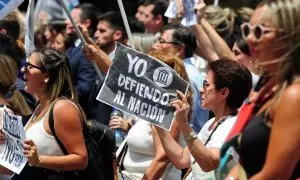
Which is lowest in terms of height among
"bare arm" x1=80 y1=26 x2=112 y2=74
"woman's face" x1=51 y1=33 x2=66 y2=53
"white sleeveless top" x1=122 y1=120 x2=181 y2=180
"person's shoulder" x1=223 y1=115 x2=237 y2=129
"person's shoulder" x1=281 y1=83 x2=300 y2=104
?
"woman's face" x1=51 y1=33 x2=66 y2=53

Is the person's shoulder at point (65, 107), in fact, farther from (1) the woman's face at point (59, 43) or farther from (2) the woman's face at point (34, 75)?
(1) the woman's face at point (59, 43)

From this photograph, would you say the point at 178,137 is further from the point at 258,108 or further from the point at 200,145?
the point at 258,108

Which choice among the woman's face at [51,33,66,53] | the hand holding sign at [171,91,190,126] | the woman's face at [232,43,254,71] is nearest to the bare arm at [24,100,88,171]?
the hand holding sign at [171,91,190,126]

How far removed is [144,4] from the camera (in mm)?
10695

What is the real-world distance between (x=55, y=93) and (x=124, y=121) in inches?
68.4

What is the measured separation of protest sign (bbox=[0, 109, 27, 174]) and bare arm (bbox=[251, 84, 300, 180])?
2.65m

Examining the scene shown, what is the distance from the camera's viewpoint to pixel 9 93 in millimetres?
6789

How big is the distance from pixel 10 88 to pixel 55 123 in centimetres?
86

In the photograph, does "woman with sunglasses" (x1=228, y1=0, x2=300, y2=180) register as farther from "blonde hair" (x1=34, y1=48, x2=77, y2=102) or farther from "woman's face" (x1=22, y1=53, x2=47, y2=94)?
"woman's face" (x1=22, y1=53, x2=47, y2=94)

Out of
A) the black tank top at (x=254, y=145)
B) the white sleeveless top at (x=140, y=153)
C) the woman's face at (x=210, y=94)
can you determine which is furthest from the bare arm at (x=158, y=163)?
the black tank top at (x=254, y=145)

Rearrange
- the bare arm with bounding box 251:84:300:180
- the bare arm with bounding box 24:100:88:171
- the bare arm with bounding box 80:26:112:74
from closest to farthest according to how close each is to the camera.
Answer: the bare arm with bounding box 251:84:300:180 → the bare arm with bounding box 24:100:88:171 → the bare arm with bounding box 80:26:112:74

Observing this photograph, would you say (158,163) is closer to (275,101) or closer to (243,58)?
(243,58)

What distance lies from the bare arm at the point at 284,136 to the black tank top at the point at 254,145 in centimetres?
10

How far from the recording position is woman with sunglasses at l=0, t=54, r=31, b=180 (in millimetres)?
6679
